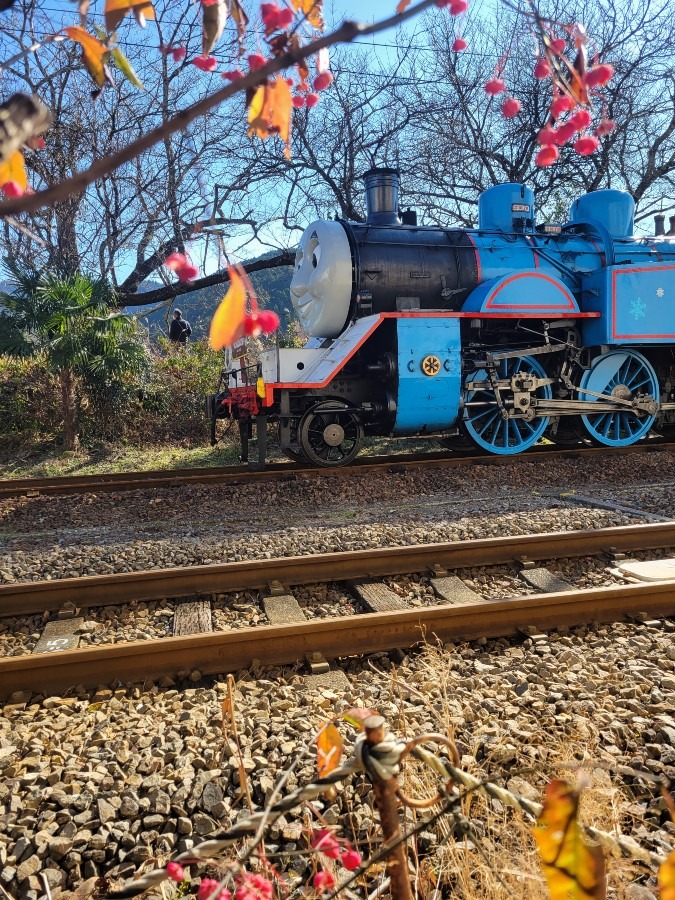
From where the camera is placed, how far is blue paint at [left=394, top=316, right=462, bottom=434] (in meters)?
8.00

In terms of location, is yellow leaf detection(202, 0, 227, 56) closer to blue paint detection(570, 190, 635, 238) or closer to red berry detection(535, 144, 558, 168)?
red berry detection(535, 144, 558, 168)

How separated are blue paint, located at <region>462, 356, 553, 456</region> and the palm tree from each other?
268 inches

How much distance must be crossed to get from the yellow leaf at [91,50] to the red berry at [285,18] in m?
0.29

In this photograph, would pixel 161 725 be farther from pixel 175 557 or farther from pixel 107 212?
pixel 107 212

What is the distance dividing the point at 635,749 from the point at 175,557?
140 inches

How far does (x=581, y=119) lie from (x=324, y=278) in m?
7.46

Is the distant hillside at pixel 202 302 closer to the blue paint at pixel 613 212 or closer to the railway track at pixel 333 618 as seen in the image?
the blue paint at pixel 613 212

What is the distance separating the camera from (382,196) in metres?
9.16

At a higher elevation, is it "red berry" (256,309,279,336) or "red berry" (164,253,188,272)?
"red berry" (164,253,188,272)

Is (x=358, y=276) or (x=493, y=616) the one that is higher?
(x=358, y=276)

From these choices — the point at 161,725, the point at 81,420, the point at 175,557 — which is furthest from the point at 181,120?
the point at 81,420

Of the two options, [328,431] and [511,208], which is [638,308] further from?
[328,431]

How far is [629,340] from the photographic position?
914 cm

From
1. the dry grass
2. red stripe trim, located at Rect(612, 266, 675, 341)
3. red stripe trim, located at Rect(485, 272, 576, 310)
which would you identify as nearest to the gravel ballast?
the dry grass
